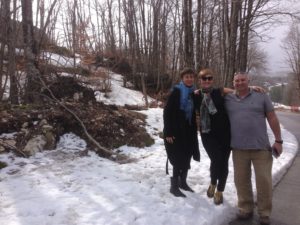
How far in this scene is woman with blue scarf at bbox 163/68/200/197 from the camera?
5238 mm

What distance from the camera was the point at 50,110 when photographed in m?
8.33

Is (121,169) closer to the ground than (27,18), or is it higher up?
closer to the ground

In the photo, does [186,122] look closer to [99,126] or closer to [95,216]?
[95,216]

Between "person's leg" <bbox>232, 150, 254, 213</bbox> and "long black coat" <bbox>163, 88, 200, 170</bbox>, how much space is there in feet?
2.43

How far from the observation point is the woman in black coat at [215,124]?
4961mm

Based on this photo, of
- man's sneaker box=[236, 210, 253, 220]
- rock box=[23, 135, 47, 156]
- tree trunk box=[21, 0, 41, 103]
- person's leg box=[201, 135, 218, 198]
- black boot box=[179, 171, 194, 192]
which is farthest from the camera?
tree trunk box=[21, 0, 41, 103]

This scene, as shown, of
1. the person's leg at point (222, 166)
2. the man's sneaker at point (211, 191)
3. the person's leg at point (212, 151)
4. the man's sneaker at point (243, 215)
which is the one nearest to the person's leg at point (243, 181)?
the man's sneaker at point (243, 215)

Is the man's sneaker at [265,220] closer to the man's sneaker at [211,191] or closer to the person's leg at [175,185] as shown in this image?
the man's sneaker at [211,191]

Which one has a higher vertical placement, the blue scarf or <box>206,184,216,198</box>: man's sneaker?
the blue scarf

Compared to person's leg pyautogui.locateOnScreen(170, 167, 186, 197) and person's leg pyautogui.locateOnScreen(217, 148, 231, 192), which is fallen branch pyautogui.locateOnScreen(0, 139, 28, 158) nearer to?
person's leg pyautogui.locateOnScreen(170, 167, 186, 197)

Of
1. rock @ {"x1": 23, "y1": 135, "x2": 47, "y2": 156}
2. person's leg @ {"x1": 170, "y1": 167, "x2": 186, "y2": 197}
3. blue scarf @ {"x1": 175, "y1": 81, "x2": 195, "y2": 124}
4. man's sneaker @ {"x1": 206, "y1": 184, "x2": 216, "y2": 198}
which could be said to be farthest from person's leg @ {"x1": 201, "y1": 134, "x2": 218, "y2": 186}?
rock @ {"x1": 23, "y1": 135, "x2": 47, "y2": 156}

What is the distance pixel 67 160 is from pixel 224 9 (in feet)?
41.3

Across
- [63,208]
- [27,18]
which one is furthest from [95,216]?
[27,18]

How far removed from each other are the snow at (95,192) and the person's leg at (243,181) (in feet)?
0.81
